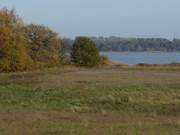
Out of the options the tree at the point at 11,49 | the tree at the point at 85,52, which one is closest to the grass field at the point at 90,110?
the tree at the point at 11,49

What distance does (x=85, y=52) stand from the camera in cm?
7825

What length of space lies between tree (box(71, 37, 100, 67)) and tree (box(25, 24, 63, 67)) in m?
2.53

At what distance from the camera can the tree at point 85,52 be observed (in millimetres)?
78688

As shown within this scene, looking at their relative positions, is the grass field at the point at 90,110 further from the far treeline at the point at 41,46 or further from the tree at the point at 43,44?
the tree at the point at 43,44

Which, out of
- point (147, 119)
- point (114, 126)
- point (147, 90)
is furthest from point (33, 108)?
point (147, 90)

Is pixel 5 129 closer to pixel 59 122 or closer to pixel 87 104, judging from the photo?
pixel 59 122

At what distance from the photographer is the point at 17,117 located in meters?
18.5

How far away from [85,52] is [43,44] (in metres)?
5.73

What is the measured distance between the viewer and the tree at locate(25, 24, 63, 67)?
259 ft

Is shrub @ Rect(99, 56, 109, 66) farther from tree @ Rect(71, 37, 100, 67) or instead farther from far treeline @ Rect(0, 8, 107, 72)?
tree @ Rect(71, 37, 100, 67)

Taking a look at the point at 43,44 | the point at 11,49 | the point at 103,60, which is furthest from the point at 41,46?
the point at 103,60

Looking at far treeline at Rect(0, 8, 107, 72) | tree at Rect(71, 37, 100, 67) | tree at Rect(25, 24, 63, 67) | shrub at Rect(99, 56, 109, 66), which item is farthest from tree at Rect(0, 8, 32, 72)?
shrub at Rect(99, 56, 109, 66)

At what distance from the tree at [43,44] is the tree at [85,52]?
2.53m

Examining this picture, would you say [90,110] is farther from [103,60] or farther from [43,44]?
[103,60]
